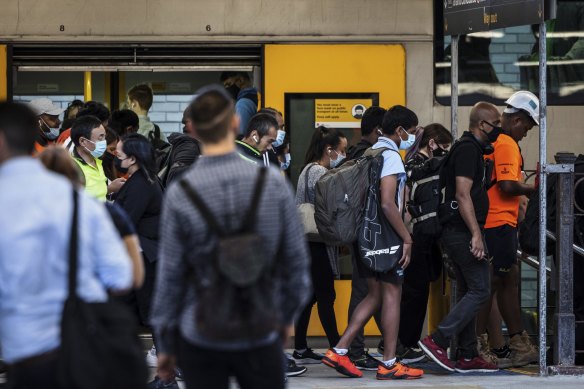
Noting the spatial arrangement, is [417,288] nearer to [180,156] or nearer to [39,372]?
[180,156]

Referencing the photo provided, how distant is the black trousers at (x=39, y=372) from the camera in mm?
4480

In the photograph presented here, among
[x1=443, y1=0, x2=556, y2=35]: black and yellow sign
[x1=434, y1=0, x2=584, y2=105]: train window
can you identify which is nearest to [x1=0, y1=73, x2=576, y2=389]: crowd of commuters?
[x1=443, y1=0, x2=556, y2=35]: black and yellow sign

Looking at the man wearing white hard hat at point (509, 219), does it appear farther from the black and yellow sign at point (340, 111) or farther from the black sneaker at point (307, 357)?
the black and yellow sign at point (340, 111)

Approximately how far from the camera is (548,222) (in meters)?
9.63

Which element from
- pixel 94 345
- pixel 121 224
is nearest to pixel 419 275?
pixel 121 224

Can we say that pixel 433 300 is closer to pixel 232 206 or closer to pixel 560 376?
pixel 560 376

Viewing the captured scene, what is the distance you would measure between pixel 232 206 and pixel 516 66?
7.14m

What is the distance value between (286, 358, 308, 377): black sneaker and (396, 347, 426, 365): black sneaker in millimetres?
1004

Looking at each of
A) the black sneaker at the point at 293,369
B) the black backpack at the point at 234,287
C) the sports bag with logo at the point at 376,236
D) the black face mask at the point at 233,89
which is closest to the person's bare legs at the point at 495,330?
the sports bag with logo at the point at 376,236

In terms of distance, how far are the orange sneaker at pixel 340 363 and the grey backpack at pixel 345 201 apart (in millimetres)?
809

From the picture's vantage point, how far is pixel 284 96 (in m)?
11.2

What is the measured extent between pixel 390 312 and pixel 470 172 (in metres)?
1.14

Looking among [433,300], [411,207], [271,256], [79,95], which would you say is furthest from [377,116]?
[271,256]

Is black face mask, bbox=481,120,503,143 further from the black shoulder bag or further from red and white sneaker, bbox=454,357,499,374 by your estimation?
the black shoulder bag
